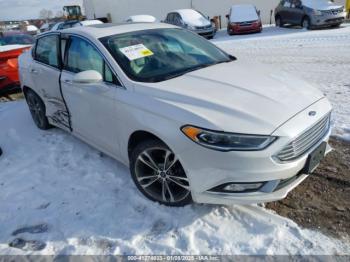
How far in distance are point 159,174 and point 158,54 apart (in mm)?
1297

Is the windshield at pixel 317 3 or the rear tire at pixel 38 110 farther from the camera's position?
the windshield at pixel 317 3

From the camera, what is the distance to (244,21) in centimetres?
1712

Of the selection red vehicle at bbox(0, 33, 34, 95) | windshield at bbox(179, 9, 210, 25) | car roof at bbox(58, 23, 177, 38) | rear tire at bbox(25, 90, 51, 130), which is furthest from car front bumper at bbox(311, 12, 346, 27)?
rear tire at bbox(25, 90, 51, 130)

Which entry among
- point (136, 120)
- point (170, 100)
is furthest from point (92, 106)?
point (170, 100)

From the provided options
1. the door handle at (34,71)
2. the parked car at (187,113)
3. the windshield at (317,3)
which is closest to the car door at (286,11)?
the windshield at (317,3)

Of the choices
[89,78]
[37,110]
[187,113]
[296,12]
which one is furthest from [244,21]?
[187,113]

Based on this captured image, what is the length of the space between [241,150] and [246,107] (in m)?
0.40

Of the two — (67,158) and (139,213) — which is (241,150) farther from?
(67,158)

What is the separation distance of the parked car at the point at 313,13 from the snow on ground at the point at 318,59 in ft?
6.20

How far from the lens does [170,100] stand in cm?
285

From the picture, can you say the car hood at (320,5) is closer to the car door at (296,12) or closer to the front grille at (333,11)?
the front grille at (333,11)

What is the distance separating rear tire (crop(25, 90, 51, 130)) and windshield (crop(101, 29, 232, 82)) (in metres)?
2.03

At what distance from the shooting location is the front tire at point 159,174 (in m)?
2.93

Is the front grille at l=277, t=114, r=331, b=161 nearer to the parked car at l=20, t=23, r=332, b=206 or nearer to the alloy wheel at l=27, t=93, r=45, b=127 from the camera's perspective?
the parked car at l=20, t=23, r=332, b=206
